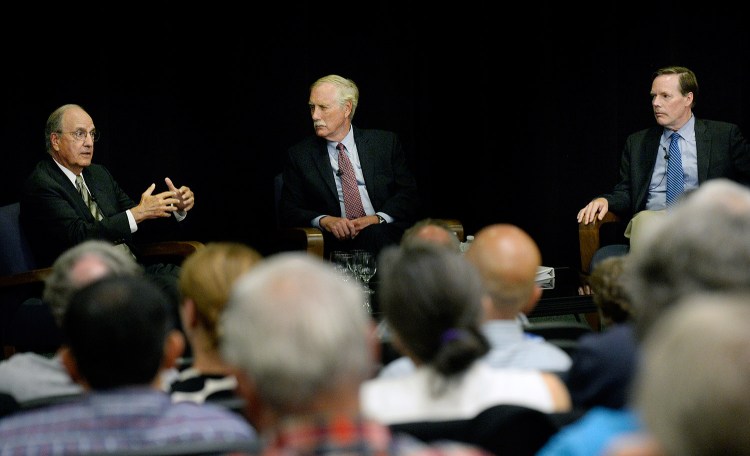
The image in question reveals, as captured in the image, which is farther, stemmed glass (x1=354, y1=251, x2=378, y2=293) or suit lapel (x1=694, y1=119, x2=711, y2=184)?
suit lapel (x1=694, y1=119, x2=711, y2=184)

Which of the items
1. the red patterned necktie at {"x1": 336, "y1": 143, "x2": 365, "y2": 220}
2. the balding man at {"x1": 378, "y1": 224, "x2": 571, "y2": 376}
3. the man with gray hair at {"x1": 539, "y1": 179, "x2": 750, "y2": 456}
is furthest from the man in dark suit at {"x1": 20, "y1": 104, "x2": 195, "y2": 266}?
the man with gray hair at {"x1": 539, "y1": 179, "x2": 750, "y2": 456}

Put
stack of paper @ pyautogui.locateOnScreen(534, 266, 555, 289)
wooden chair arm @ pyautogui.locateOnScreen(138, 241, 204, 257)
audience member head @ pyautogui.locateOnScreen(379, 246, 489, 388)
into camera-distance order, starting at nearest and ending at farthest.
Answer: audience member head @ pyautogui.locateOnScreen(379, 246, 489, 388) → stack of paper @ pyautogui.locateOnScreen(534, 266, 555, 289) → wooden chair arm @ pyautogui.locateOnScreen(138, 241, 204, 257)

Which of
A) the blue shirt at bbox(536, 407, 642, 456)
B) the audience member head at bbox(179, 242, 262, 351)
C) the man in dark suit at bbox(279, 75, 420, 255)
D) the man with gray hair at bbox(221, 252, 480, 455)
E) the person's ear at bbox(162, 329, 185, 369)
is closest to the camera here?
the man with gray hair at bbox(221, 252, 480, 455)

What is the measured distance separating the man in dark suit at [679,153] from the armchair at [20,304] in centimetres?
232

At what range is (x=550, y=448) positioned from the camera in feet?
5.20

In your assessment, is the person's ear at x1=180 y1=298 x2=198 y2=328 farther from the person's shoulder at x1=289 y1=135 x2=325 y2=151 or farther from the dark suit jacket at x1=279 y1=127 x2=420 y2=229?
the person's shoulder at x1=289 y1=135 x2=325 y2=151

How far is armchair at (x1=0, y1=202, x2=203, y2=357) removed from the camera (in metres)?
4.29

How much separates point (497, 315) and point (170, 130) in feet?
12.7

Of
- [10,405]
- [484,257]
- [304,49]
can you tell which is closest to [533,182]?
[304,49]

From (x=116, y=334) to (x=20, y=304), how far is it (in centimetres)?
288

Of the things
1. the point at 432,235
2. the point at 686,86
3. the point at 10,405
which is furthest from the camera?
the point at 686,86

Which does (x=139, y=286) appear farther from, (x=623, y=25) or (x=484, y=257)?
(x=623, y=25)

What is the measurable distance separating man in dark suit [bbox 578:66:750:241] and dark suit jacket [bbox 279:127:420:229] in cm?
100

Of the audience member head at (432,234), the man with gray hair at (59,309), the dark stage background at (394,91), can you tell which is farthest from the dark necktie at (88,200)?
the man with gray hair at (59,309)
